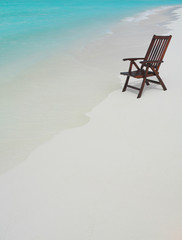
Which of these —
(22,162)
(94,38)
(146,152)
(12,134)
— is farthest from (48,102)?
(94,38)

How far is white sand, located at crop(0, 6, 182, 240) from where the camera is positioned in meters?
→ 2.33

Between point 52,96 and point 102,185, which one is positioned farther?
point 52,96

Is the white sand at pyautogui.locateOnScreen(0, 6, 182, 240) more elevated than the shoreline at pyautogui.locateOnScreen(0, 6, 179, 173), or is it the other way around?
the white sand at pyautogui.locateOnScreen(0, 6, 182, 240)

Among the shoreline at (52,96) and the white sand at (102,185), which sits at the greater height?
the white sand at (102,185)

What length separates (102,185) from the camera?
279cm

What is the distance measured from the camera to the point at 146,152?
332 centimetres

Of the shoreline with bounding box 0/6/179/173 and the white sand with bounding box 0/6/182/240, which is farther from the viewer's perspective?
the shoreline with bounding box 0/6/179/173

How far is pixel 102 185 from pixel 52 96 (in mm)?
2967

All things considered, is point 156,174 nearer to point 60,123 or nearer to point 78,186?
point 78,186

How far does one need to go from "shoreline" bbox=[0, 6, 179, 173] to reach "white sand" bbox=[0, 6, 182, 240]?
1.03 ft

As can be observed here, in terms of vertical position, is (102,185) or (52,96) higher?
(102,185)

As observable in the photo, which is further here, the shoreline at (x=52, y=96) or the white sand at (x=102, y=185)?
the shoreline at (x=52, y=96)

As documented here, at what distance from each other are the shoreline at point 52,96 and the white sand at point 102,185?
314 millimetres

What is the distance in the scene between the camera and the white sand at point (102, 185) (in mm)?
2328
